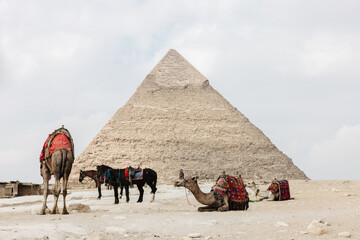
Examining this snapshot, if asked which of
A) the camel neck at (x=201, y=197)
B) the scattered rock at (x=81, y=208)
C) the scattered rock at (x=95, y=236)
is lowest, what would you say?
the scattered rock at (x=95, y=236)

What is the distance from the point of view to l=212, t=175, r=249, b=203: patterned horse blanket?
9.02m

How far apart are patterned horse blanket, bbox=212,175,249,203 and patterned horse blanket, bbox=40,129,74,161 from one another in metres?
3.26

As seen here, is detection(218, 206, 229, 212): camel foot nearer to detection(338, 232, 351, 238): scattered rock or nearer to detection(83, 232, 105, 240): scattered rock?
detection(338, 232, 351, 238): scattered rock

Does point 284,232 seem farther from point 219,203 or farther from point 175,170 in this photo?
point 175,170

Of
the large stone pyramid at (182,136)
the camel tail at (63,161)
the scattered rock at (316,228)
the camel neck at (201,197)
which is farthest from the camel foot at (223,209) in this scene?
the large stone pyramid at (182,136)

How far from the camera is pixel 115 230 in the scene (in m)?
6.09

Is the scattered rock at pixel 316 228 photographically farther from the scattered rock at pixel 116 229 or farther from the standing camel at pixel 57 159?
the standing camel at pixel 57 159

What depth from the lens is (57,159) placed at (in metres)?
9.41

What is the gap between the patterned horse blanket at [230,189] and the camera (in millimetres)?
9016

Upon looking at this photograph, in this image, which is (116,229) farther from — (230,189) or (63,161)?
(63,161)

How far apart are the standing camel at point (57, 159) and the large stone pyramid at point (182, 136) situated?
183ft

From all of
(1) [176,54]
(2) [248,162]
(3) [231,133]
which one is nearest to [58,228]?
(2) [248,162]

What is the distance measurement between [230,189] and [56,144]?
12.4 ft

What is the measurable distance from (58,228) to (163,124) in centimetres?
7412
